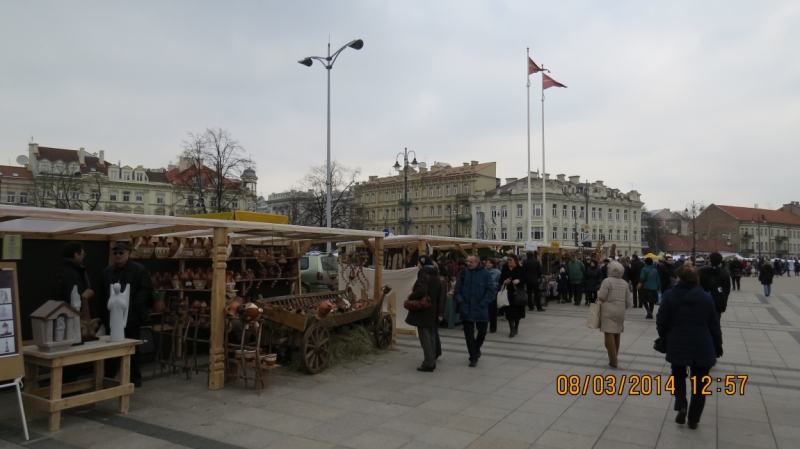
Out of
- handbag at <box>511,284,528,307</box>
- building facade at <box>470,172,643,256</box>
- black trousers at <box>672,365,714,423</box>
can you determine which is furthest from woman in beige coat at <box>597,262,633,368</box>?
building facade at <box>470,172,643,256</box>

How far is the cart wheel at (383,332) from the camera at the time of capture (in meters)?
9.66

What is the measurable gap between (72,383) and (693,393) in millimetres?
6695

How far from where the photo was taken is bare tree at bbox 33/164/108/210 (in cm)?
4516

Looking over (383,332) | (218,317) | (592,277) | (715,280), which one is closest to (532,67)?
(592,277)

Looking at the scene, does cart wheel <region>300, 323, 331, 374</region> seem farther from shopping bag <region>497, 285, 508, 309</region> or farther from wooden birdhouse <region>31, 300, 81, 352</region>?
shopping bag <region>497, 285, 508, 309</region>

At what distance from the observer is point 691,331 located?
536 centimetres

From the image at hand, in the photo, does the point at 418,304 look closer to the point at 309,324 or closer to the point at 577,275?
the point at 309,324

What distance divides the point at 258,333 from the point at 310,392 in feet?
3.36

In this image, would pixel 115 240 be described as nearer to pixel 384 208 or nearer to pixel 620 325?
pixel 620 325

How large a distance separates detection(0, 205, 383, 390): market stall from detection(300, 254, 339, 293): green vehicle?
945cm

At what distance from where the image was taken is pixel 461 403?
6.51 metres

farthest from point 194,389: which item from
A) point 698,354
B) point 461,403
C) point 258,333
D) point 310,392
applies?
point 698,354

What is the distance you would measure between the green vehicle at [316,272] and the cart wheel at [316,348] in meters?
12.2

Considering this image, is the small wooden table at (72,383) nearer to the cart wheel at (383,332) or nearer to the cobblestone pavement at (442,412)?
the cobblestone pavement at (442,412)
